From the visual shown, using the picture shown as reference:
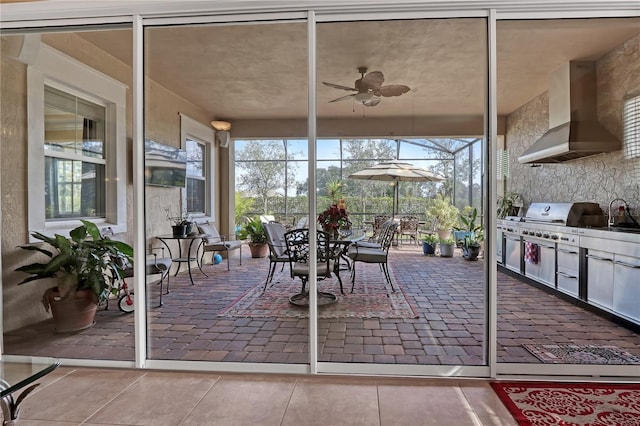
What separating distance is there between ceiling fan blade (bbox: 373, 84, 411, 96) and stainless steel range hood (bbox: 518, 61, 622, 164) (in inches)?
72.4

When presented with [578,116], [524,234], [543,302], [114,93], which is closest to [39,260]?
[114,93]

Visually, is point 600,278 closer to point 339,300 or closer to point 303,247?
point 339,300

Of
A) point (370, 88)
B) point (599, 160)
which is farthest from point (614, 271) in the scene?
point (370, 88)

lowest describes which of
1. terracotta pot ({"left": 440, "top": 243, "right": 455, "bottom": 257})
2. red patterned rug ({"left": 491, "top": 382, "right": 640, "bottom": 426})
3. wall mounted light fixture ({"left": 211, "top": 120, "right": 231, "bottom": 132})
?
red patterned rug ({"left": 491, "top": 382, "right": 640, "bottom": 426})

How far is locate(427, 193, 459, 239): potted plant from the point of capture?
4602 millimetres

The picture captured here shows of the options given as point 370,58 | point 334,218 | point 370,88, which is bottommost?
point 334,218

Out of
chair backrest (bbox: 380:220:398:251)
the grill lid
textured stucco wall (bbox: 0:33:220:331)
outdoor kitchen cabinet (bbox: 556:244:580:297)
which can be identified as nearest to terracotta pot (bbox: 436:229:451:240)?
chair backrest (bbox: 380:220:398:251)

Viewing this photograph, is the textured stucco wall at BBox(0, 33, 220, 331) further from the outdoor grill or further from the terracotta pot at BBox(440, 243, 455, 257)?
the outdoor grill

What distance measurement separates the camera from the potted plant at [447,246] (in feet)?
16.6

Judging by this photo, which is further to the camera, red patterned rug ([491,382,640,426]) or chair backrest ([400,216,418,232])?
chair backrest ([400,216,418,232])

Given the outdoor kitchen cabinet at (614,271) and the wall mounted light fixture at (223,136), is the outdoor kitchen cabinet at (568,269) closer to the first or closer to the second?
the outdoor kitchen cabinet at (614,271)

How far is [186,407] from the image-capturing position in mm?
1972

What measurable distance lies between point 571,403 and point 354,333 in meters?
1.50

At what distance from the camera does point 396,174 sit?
4.50 m
